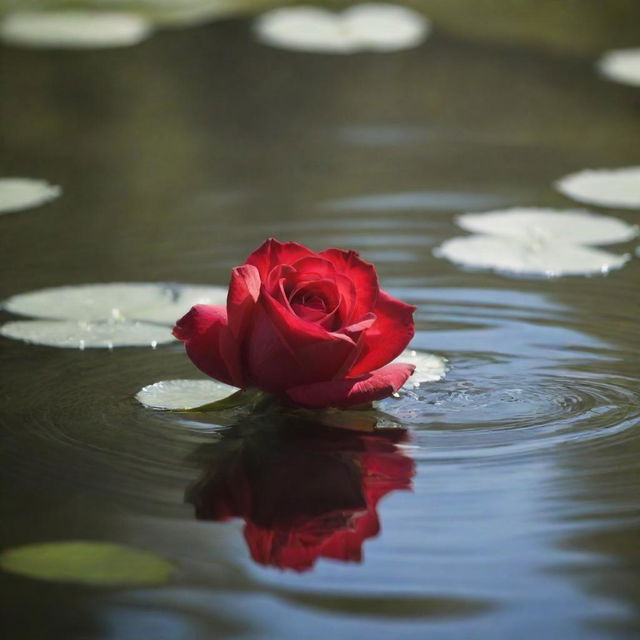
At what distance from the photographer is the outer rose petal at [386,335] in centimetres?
89

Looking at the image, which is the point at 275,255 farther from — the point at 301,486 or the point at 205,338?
the point at 301,486

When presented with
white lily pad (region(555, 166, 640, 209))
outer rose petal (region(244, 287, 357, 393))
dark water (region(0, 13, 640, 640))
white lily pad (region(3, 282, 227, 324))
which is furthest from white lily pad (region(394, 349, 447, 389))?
white lily pad (region(555, 166, 640, 209))

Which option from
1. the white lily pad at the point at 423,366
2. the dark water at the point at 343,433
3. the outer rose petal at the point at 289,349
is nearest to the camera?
the dark water at the point at 343,433

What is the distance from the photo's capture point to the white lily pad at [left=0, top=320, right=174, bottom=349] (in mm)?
1095

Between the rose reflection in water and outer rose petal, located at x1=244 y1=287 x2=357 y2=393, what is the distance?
4cm

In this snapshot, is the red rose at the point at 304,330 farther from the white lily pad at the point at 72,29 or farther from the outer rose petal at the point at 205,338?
the white lily pad at the point at 72,29

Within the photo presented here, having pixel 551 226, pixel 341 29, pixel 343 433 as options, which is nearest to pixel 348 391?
pixel 343 433

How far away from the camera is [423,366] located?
1.01m

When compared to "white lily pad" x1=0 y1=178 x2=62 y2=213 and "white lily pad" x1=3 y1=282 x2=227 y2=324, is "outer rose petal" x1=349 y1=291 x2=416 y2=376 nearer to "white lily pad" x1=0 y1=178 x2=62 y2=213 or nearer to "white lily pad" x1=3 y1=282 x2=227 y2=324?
"white lily pad" x1=3 y1=282 x2=227 y2=324

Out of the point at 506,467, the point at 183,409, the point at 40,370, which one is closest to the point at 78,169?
the point at 40,370

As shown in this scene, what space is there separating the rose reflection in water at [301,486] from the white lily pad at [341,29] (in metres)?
1.35

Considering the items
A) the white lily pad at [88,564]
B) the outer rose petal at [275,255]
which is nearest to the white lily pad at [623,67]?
the outer rose petal at [275,255]

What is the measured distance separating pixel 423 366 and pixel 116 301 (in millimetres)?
357

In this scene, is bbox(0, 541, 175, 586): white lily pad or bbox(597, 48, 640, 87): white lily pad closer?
bbox(0, 541, 175, 586): white lily pad
